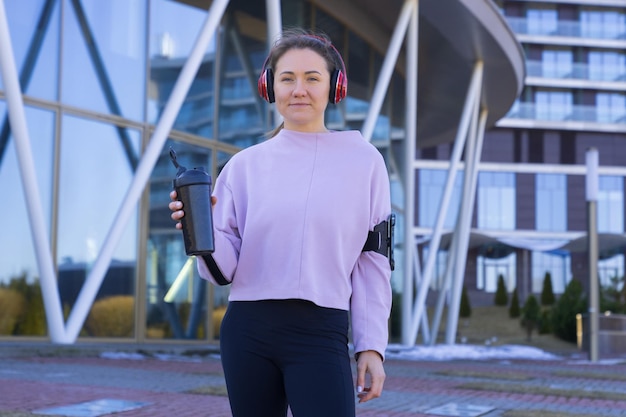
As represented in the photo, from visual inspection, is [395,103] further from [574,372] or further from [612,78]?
[612,78]

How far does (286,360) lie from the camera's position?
2311 millimetres

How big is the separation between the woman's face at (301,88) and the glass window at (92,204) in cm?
1167

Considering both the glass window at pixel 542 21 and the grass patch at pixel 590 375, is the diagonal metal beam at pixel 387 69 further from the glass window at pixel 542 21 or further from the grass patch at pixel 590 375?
the glass window at pixel 542 21

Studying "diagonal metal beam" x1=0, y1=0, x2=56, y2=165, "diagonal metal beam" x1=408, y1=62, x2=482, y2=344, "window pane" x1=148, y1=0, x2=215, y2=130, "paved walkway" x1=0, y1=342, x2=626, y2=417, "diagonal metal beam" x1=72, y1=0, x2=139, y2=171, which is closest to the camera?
"paved walkway" x1=0, y1=342, x2=626, y2=417

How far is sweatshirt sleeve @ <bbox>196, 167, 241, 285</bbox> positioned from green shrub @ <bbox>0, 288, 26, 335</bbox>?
438 inches

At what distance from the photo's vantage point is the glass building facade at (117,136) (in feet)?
43.2

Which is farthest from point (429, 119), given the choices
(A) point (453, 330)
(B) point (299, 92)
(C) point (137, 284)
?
(B) point (299, 92)

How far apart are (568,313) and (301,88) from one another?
27.4 m

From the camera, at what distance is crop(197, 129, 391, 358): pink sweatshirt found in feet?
7.91

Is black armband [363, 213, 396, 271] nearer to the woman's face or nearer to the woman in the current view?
the woman

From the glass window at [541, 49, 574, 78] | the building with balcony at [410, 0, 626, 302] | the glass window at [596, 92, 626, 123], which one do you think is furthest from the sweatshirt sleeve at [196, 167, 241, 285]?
the glass window at [541, 49, 574, 78]

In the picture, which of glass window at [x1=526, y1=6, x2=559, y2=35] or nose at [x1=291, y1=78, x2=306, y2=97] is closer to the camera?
nose at [x1=291, y1=78, x2=306, y2=97]

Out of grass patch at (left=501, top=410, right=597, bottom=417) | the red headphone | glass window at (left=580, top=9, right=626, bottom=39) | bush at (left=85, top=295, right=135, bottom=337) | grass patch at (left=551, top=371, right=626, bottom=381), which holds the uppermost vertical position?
glass window at (left=580, top=9, right=626, bottom=39)

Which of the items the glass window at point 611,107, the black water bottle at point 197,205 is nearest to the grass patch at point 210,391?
the black water bottle at point 197,205
